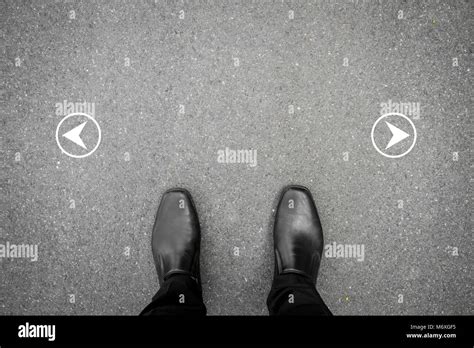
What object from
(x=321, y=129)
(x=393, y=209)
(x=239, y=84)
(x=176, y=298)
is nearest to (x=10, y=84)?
(x=239, y=84)

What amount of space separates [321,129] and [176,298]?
94 cm

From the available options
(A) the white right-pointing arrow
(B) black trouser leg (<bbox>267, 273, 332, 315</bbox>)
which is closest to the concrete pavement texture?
(A) the white right-pointing arrow

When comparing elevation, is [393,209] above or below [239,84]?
below

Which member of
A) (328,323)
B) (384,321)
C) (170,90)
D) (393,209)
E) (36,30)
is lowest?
(384,321)

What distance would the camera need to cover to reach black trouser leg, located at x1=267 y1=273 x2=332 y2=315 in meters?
1.25

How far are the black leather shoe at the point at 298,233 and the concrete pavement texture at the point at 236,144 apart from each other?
0.17 ft

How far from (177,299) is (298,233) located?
1.92 feet

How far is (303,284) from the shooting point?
138cm

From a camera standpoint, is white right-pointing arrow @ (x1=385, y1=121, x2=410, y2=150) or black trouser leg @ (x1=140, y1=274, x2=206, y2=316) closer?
black trouser leg @ (x1=140, y1=274, x2=206, y2=316)

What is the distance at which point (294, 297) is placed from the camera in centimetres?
130

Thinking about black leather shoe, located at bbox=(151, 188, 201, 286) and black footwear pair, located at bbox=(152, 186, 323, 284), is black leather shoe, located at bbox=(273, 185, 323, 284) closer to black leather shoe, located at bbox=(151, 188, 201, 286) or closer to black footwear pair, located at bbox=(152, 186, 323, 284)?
black footwear pair, located at bbox=(152, 186, 323, 284)

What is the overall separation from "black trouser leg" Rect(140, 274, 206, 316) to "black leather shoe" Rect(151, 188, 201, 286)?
0.06 meters

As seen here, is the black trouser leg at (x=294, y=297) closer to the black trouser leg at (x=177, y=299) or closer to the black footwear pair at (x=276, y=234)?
the black footwear pair at (x=276, y=234)

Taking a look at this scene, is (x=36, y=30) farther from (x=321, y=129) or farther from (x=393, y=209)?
(x=393, y=209)
